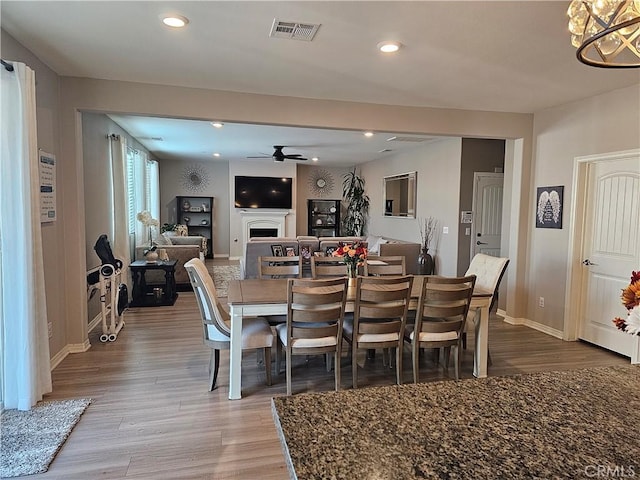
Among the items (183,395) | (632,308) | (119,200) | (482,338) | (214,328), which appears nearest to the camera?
(632,308)

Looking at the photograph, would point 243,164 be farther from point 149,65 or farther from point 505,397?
point 505,397

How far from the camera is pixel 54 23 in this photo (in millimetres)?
2689

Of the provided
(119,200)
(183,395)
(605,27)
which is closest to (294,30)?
(605,27)

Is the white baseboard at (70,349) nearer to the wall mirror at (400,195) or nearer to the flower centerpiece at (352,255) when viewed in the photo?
the flower centerpiece at (352,255)

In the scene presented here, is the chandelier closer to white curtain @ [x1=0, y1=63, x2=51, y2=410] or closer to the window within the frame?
white curtain @ [x1=0, y1=63, x2=51, y2=410]

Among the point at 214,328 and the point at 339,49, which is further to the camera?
the point at 214,328

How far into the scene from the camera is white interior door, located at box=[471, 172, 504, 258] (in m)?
6.62

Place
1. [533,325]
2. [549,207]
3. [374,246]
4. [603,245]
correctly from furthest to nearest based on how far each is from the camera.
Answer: [374,246]
[533,325]
[549,207]
[603,245]

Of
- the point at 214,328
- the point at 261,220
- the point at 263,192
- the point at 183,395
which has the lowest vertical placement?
the point at 183,395

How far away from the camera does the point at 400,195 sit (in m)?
8.76

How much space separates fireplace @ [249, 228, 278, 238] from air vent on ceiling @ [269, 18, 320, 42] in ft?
27.7

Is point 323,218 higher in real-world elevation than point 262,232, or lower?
higher

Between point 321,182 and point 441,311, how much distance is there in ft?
30.1

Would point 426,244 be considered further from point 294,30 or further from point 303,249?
point 294,30
